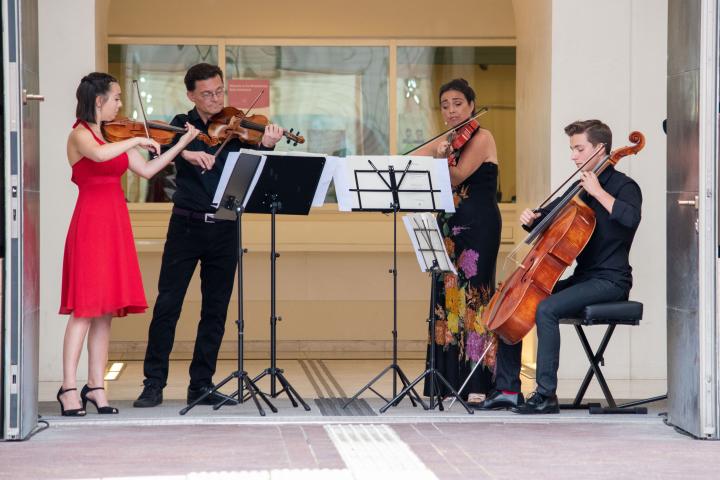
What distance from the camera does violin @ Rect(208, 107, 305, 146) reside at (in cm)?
593

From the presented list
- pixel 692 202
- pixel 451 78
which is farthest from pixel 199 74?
pixel 451 78

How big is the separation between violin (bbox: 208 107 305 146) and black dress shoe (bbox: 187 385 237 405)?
116 cm

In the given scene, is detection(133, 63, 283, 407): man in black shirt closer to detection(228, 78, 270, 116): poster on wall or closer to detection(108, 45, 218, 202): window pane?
detection(228, 78, 270, 116): poster on wall

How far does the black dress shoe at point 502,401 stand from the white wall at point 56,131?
96.4 inches

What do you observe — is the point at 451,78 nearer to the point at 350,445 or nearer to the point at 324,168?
the point at 324,168

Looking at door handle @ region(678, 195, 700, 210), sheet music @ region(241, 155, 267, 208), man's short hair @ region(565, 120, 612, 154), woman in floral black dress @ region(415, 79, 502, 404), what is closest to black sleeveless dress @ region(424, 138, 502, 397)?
woman in floral black dress @ region(415, 79, 502, 404)

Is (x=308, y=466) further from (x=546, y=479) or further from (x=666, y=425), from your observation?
(x=666, y=425)

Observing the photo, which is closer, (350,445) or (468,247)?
(350,445)

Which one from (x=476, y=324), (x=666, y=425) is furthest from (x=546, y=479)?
(x=476, y=324)

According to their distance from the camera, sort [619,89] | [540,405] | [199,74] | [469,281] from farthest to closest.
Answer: [619,89]
[469,281]
[199,74]
[540,405]

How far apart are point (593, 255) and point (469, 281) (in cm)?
68

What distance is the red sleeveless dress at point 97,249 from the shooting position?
18.8 ft

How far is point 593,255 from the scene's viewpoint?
5848mm

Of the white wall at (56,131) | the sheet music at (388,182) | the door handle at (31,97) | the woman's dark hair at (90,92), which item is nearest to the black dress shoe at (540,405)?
the sheet music at (388,182)
